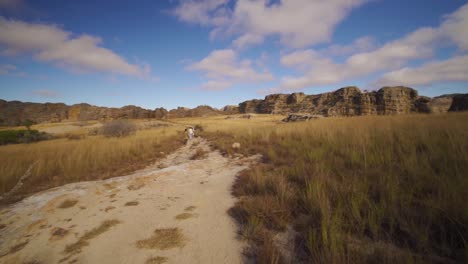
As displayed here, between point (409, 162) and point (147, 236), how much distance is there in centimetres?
459

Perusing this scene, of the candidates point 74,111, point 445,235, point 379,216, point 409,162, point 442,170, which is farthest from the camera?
point 74,111

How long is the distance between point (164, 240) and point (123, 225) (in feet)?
2.77

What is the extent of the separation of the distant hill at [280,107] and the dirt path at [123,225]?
106 ft

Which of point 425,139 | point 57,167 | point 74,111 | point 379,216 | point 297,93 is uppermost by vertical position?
point 297,93

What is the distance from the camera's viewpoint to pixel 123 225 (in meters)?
2.52

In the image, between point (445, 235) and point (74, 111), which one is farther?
point (74, 111)

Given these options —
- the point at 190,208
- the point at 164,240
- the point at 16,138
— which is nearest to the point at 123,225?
the point at 164,240

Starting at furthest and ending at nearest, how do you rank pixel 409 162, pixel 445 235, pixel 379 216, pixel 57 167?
pixel 57 167
pixel 409 162
pixel 379 216
pixel 445 235

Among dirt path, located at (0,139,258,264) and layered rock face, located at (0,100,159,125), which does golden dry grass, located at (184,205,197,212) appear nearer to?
dirt path, located at (0,139,258,264)

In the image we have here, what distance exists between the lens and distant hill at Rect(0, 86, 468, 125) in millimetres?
32906

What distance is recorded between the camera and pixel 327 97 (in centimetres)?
5178

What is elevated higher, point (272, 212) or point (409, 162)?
point (409, 162)

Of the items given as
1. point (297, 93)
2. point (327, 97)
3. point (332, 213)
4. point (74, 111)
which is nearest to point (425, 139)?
point (332, 213)

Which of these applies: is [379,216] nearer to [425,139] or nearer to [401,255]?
[401,255]
